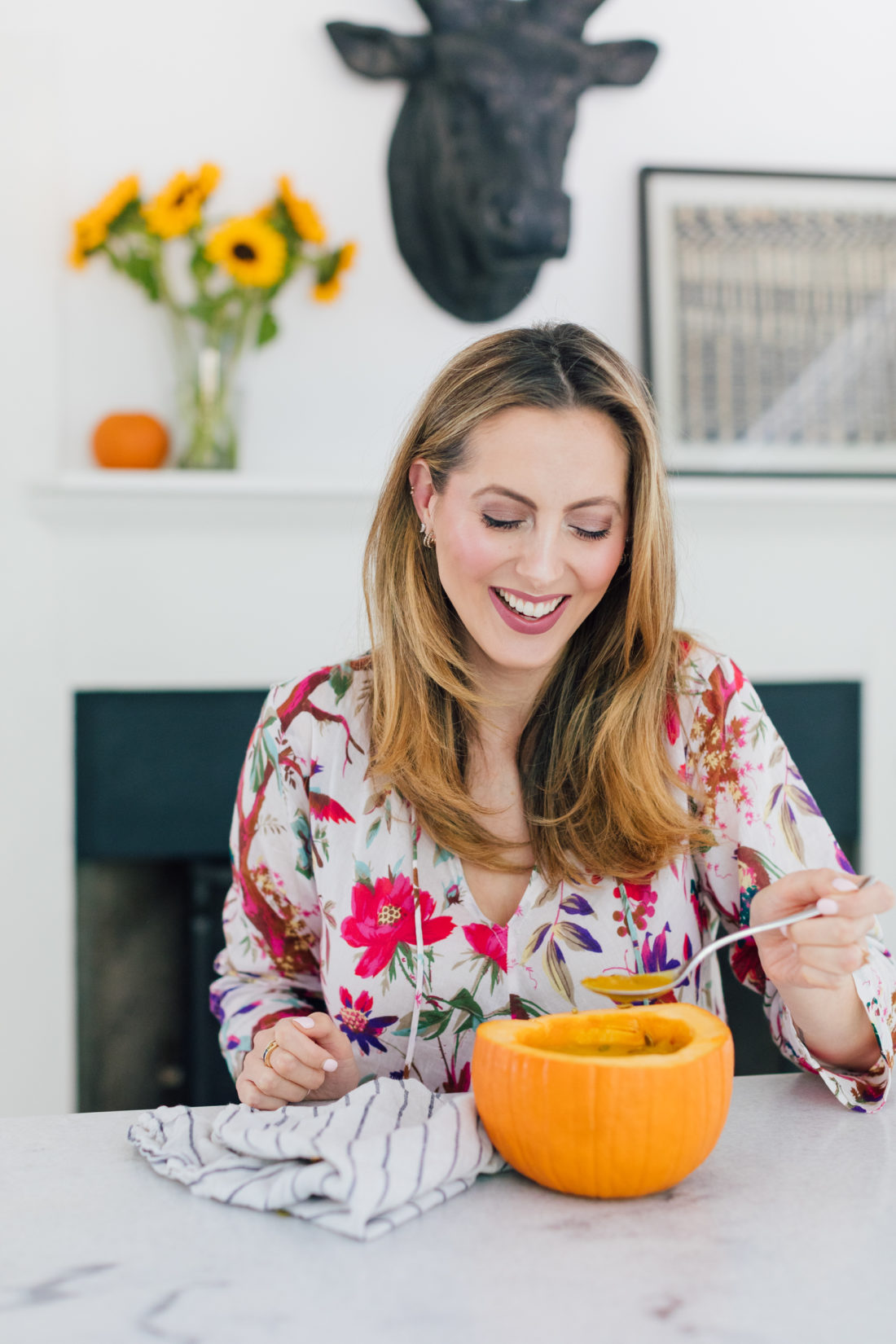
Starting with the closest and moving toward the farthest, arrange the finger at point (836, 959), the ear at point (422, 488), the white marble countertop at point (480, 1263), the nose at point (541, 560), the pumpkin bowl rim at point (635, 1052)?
the white marble countertop at point (480, 1263)
the pumpkin bowl rim at point (635, 1052)
the finger at point (836, 959)
the nose at point (541, 560)
the ear at point (422, 488)

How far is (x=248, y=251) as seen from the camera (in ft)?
6.19

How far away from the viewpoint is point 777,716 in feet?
7.02

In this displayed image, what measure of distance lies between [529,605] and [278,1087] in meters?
0.47

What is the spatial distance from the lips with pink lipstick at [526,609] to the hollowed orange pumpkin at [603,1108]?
441 millimetres

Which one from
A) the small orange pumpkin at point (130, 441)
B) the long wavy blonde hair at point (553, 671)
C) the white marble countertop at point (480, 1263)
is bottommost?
the white marble countertop at point (480, 1263)

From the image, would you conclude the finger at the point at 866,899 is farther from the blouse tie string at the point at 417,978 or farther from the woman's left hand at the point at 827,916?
the blouse tie string at the point at 417,978

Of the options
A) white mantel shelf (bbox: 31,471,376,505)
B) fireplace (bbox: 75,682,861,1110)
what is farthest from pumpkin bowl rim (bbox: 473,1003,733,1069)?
white mantel shelf (bbox: 31,471,376,505)

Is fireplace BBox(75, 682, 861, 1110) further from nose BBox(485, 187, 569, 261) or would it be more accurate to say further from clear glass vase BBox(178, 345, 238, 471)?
nose BBox(485, 187, 569, 261)

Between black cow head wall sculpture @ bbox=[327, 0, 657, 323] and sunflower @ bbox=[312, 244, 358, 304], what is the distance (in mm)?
133

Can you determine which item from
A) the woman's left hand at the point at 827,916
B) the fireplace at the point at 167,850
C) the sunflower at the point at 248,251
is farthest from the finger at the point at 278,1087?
the sunflower at the point at 248,251

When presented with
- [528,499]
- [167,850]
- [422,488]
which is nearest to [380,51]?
[422,488]

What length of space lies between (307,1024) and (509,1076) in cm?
23

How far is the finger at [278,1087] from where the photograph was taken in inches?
32.9

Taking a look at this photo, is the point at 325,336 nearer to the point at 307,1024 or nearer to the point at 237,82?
the point at 237,82
